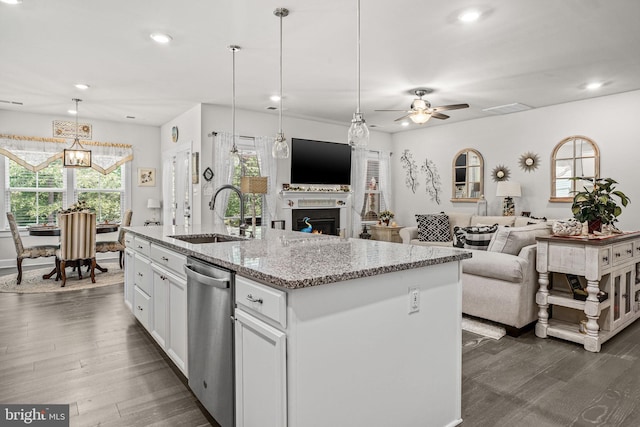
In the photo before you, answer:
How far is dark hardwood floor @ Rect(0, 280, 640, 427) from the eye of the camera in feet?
6.84

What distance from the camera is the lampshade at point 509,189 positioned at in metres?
6.06

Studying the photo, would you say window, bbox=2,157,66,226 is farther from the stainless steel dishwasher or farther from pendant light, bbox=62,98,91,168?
the stainless steel dishwasher

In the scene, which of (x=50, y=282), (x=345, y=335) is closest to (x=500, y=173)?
(x=345, y=335)

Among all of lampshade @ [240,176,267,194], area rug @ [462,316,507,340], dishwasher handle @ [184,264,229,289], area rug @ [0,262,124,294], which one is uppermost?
lampshade @ [240,176,267,194]

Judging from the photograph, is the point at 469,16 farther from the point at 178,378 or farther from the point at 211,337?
the point at 178,378

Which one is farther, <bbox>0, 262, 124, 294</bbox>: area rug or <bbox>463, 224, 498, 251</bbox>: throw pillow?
<bbox>0, 262, 124, 294</bbox>: area rug

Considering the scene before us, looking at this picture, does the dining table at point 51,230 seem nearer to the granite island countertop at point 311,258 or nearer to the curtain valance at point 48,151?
the curtain valance at point 48,151

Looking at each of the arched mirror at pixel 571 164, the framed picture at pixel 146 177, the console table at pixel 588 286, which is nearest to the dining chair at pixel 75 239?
the framed picture at pixel 146 177

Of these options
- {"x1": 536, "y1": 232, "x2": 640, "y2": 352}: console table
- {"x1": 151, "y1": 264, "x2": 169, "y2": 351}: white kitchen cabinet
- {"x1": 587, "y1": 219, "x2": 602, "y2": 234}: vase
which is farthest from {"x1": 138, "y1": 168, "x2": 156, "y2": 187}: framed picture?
{"x1": 587, "y1": 219, "x2": 602, "y2": 234}: vase

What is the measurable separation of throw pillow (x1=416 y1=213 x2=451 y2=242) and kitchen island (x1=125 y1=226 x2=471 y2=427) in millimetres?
4442

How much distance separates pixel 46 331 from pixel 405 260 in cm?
332

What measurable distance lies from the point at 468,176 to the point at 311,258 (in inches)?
235

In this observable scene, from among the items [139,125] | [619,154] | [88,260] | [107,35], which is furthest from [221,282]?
[139,125]

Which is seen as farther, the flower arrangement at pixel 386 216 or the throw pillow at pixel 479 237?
the flower arrangement at pixel 386 216
